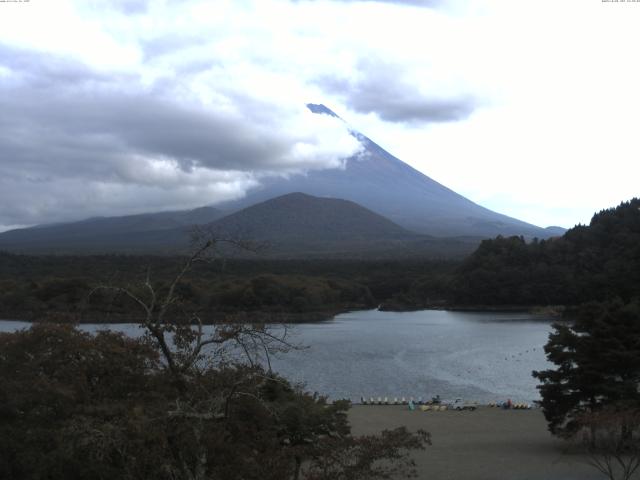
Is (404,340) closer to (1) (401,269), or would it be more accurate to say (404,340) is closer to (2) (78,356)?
(2) (78,356)

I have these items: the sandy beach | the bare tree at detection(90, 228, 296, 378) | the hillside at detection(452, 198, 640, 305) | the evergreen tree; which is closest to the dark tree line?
the bare tree at detection(90, 228, 296, 378)

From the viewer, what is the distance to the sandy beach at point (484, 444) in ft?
35.0

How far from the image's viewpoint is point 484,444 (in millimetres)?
13219

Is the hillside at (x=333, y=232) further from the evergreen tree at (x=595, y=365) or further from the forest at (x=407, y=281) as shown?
the evergreen tree at (x=595, y=365)

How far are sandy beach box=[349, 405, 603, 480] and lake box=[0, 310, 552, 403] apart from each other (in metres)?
2.28

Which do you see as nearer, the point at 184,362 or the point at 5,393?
the point at 184,362

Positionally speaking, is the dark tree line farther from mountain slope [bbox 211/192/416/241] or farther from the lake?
mountain slope [bbox 211/192/416/241]

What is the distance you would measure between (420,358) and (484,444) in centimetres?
1471

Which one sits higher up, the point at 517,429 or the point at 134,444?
the point at 134,444

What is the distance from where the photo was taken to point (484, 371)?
24375 millimetres

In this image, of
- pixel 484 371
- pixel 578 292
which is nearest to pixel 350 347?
pixel 484 371

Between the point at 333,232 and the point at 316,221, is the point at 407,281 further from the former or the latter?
the point at 316,221

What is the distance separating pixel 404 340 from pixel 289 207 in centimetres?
9303

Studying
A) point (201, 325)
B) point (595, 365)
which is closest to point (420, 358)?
point (595, 365)
